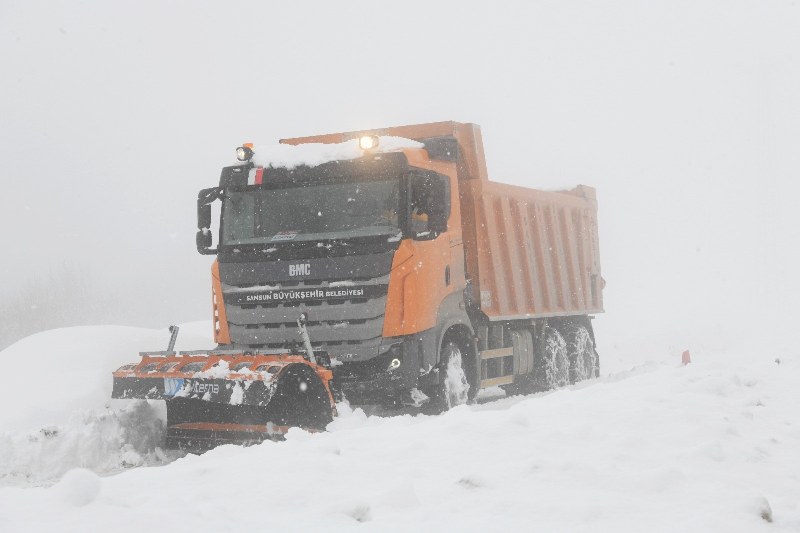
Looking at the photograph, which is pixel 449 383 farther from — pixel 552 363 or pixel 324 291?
pixel 552 363

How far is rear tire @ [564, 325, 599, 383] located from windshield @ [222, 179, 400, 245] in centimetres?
623

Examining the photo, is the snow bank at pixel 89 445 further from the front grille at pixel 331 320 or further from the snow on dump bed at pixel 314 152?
the snow on dump bed at pixel 314 152

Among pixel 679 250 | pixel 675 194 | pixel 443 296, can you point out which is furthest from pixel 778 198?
pixel 443 296

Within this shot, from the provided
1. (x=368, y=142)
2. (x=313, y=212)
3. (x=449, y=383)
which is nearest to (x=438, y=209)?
(x=368, y=142)

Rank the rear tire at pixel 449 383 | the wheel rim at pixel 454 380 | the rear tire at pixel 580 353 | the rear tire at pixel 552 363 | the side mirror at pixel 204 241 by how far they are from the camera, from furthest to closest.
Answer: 1. the rear tire at pixel 580 353
2. the rear tire at pixel 552 363
3. the wheel rim at pixel 454 380
4. the rear tire at pixel 449 383
5. the side mirror at pixel 204 241

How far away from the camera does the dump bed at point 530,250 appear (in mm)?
9953

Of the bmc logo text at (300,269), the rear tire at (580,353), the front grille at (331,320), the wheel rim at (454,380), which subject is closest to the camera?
the front grille at (331,320)

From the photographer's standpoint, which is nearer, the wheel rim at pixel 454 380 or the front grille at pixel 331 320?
the front grille at pixel 331 320

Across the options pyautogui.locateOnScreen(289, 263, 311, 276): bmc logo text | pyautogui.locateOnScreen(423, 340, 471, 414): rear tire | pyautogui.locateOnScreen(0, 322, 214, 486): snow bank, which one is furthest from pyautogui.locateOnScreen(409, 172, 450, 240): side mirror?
pyautogui.locateOnScreen(0, 322, 214, 486): snow bank

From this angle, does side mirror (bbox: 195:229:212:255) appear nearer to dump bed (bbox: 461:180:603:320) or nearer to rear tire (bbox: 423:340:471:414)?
rear tire (bbox: 423:340:471:414)

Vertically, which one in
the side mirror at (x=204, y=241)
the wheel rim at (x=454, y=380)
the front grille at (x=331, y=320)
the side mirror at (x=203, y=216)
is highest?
the side mirror at (x=203, y=216)

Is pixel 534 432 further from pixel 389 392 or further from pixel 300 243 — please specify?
pixel 300 243

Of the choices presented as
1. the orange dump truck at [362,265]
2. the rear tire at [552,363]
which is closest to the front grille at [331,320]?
the orange dump truck at [362,265]

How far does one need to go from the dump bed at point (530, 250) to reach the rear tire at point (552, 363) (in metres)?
0.40
